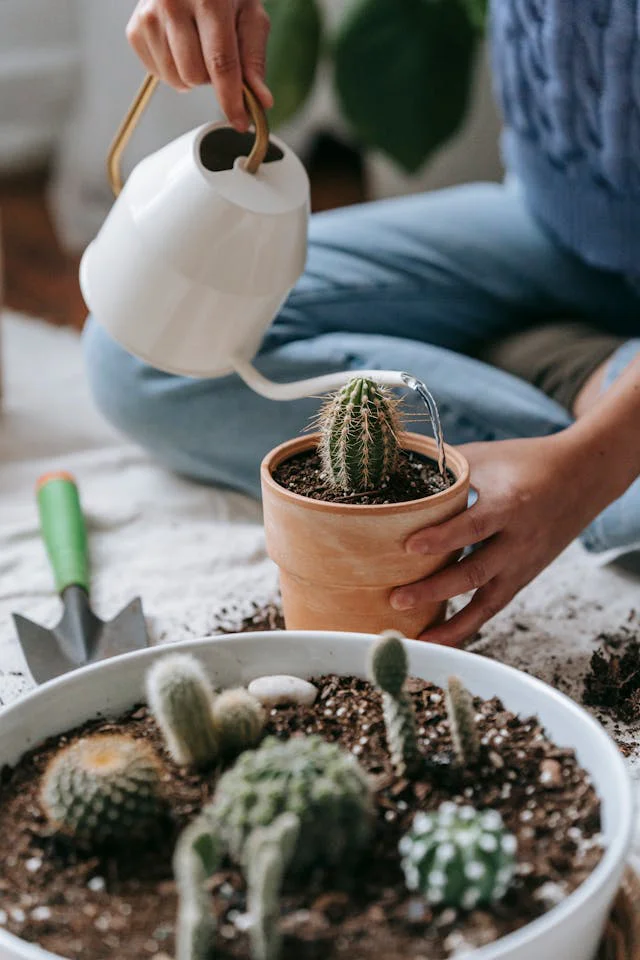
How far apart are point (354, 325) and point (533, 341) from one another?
231 mm

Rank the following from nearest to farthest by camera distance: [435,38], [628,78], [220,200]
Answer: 1. [220,200]
2. [628,78]
3. [435,38]

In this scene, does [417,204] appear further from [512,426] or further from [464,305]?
[512,426]

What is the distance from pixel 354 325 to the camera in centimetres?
137

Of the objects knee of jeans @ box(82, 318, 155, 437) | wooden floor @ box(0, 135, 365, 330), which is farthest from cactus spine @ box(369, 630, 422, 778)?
wooden floor @ box(0, 135, 365, 330)

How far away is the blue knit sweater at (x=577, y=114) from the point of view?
3.82ft

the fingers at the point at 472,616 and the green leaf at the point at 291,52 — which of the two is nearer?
the fingers at the point at 472,616

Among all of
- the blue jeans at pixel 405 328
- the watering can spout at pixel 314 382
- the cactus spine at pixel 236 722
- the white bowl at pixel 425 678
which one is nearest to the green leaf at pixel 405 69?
the blue jeans at pixel 405 328

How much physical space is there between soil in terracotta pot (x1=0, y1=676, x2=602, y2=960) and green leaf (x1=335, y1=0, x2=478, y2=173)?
168 centimetres

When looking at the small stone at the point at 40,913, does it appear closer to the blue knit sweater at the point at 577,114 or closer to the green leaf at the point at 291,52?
the blue knit sweater at the point at 577,114

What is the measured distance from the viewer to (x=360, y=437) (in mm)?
803

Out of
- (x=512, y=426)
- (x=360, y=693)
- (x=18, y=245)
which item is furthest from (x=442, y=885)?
(x=18, y=245)

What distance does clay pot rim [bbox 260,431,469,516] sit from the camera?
78cm

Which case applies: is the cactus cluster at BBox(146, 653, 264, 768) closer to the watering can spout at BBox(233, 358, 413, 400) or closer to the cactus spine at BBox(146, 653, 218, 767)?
the cactus spine at BBox(146, 653, 218, 767)

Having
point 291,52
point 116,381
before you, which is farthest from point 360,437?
point 291,52
